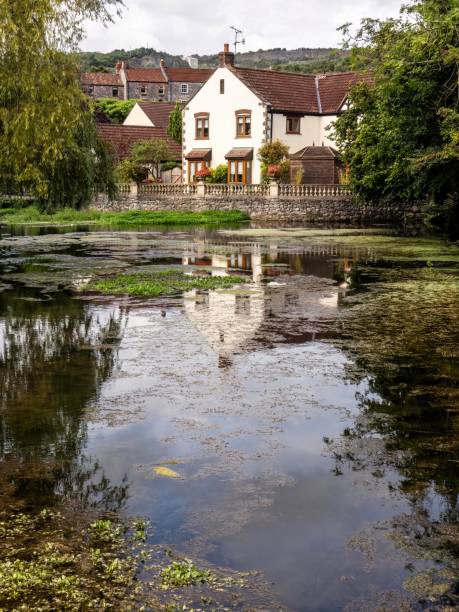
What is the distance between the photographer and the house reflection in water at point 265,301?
44.3 ft

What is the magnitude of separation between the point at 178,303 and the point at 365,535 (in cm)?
1137

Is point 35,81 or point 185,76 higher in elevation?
point 185,76

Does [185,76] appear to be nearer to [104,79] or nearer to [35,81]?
[104,79]

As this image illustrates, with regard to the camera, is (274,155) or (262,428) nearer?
(262,428)

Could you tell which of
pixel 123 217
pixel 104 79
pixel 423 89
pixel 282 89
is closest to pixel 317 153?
pixel 282 89

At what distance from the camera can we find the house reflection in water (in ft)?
44.3

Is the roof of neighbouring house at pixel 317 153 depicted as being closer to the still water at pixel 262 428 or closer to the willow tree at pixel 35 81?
the still water at pixel 262 428

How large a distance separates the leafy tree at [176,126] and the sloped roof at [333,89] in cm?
1509

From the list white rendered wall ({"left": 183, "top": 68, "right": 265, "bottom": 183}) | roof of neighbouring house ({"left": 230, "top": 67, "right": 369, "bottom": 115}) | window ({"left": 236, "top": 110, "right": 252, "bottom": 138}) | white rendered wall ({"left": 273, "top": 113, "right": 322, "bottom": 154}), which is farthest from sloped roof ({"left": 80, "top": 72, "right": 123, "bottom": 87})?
white rendered wall ({"left": 273, "top": 113, "right": 322, "bottom": 154})

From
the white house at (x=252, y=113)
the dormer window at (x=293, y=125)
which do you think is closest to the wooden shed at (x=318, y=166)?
the white house at (x=252, y=113)

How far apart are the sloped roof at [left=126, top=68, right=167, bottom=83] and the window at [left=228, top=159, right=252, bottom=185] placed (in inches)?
2480

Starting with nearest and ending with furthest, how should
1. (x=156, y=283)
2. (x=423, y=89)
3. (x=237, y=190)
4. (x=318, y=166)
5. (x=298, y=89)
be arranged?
(x=156, y=283)
(x=423, y=89)
(x=237, y=190)
(x=318, y=166)
(x=298, y=89)

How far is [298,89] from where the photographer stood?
6544 cm

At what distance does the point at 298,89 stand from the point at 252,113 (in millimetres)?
5562
